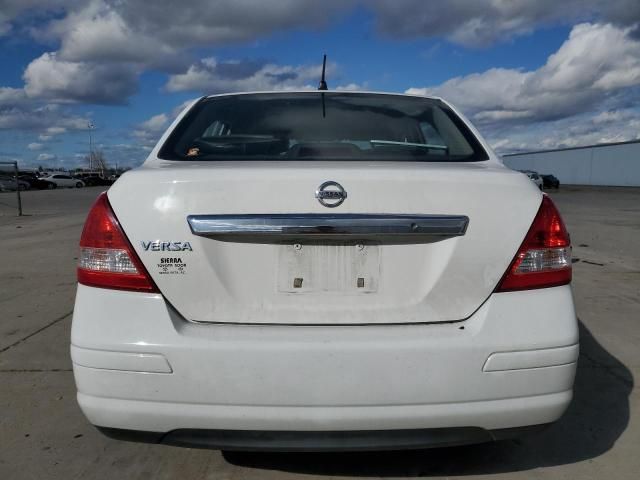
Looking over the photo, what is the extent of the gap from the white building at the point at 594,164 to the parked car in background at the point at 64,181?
5435 centimetres

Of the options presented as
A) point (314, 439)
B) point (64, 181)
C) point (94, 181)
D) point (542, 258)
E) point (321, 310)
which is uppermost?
point (542, 258)

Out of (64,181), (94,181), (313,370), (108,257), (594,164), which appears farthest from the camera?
(94,181)

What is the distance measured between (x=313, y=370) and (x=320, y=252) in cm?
41

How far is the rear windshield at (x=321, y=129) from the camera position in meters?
2.46

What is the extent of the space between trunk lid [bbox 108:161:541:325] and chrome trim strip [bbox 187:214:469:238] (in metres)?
0.02

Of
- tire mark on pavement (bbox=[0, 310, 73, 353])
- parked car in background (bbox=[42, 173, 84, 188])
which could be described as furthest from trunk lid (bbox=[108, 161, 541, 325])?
parked car in background (bbox=[42, 173, 84, 188])

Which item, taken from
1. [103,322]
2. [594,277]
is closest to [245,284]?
[103,322]

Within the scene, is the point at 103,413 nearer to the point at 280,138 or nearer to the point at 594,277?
the point at 280,138

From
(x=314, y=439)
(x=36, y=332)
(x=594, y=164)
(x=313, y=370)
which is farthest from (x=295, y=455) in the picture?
(x=594, y=164)

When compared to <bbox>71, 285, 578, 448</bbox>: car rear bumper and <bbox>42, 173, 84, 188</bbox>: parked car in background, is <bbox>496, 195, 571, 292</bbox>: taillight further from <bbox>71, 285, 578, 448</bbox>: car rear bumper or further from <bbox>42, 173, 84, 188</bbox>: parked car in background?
<bbox>42, 173, 84, 188</bbox>: parked car in background

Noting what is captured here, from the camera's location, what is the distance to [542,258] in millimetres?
2049

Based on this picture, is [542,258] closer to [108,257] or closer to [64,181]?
[108,257]

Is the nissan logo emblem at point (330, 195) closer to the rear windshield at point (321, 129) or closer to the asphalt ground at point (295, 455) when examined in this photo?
the rear windshield at point (321, 129)

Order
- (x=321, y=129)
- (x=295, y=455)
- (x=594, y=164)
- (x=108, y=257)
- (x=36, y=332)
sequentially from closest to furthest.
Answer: (x=108, y=257)
(x=295, y=455)
(x=321, y=129)
(x=36, y=332)
(x=594, y=164)
